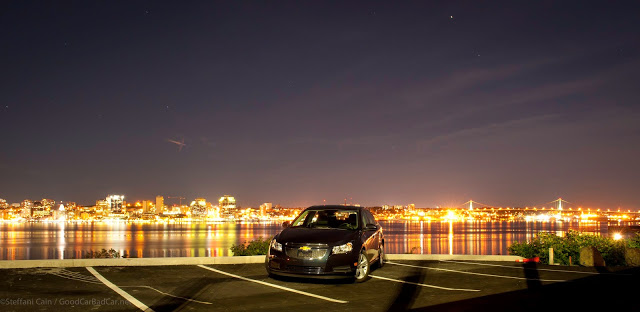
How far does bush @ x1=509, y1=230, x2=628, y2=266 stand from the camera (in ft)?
54.3

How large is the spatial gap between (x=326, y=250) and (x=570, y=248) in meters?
9.83

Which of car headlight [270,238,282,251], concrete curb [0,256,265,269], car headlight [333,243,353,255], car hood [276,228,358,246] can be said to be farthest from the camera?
concrete curb [0,256,265,269]

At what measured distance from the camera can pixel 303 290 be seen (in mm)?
9758

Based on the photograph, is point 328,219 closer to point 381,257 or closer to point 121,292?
point 381,257

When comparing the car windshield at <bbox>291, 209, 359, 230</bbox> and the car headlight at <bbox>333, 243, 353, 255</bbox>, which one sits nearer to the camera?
the car headlight at <bbox>333, 243, 353, 255</bbox>

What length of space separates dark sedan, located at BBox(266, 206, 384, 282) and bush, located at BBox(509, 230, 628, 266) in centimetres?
753

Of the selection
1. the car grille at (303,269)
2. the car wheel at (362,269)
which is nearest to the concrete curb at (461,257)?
the car wheel at (362,269)

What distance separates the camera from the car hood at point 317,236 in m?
10.7

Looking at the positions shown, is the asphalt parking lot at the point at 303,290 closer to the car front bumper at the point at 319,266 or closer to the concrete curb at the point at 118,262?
the car front bumper at the point at 319,266

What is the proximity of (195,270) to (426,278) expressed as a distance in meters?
4.82

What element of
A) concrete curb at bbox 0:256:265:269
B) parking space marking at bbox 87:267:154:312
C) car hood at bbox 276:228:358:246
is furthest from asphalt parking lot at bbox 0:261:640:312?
car hood at bbox 276:228:358:246

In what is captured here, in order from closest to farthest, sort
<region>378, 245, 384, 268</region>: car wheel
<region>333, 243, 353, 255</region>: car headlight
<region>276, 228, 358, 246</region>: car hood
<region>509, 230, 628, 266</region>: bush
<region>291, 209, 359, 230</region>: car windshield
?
<region>333, 243, 353, 255</region>: car headlight, <region>276, 228, 358, 246</region>: car hood, <region>291, 209, 359, 230</region>: car windshield, <region>378, 245, 384, 268</region>: car wheel, <region>509, 230, 628, 266</region>: bush

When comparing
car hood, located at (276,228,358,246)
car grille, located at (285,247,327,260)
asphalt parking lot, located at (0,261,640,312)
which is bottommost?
asphalt parking lot, located at (0,261,640,312)

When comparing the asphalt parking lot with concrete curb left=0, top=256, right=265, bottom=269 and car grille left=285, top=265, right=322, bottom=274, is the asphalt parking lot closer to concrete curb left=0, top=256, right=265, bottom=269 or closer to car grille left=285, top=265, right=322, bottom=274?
car grille left=285, top=265, right=322, bottom=274
